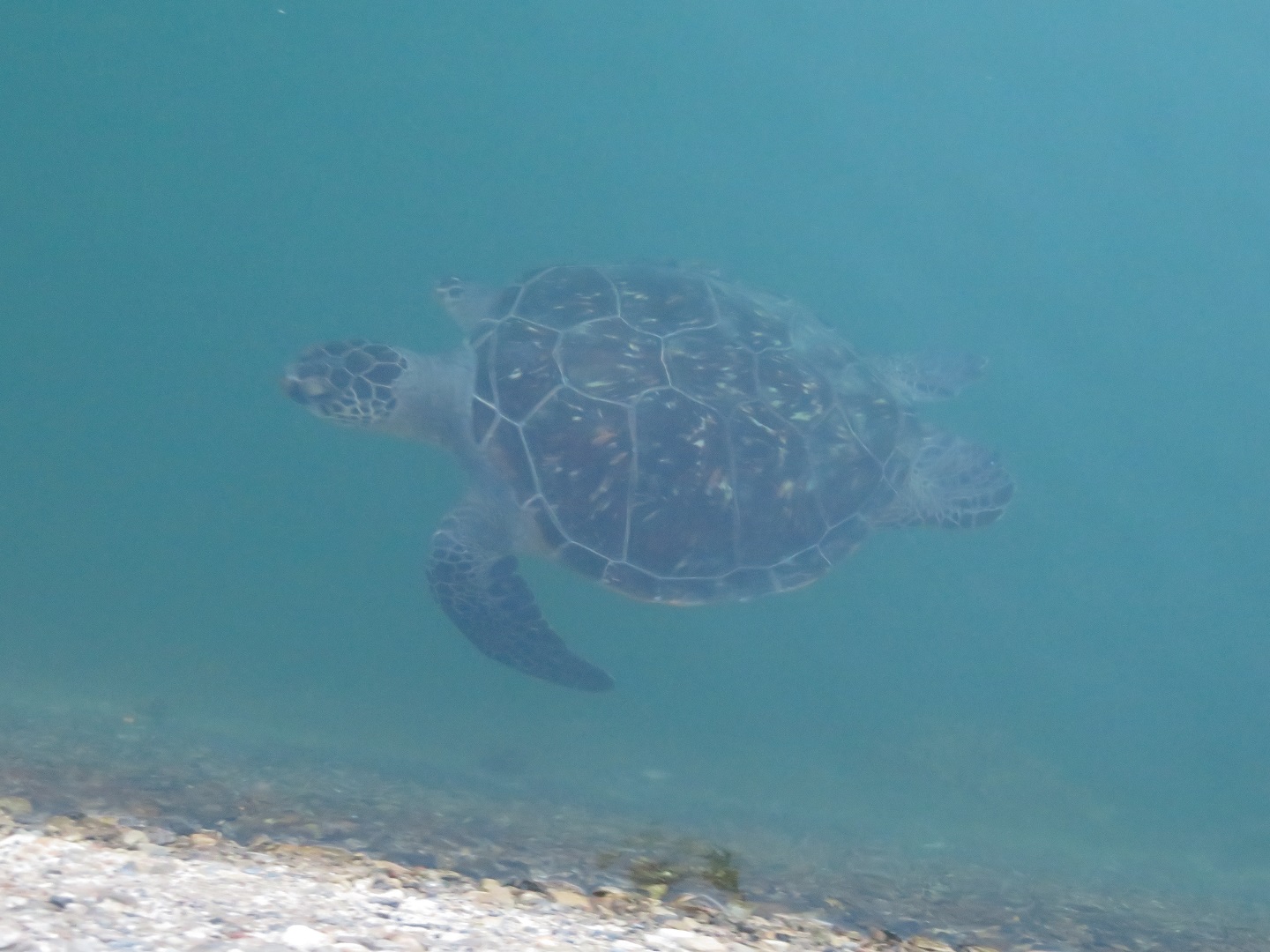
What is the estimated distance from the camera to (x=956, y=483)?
6660 mm

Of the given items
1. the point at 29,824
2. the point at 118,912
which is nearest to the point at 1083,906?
the point at 118,912

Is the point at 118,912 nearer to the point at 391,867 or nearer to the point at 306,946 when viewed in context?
the point at 306,946

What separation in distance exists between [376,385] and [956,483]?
461cm

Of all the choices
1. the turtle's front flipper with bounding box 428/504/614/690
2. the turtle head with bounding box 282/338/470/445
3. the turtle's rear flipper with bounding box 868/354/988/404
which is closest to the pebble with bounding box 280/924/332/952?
the turtle's front flipper with bounding box 428/504/614/690

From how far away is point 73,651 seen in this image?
27.7 ft

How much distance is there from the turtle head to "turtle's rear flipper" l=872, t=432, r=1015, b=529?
3610 mm

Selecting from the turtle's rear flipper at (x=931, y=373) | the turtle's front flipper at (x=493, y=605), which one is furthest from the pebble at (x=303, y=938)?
the turtle's rear flipper at (x=931, y=373)

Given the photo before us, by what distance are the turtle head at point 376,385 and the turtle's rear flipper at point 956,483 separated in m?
3.61

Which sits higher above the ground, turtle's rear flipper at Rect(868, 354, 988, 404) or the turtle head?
turtle's rear flipper at Rect(868, 354, 988, 404)

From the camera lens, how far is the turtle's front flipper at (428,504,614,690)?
5582 millimetres

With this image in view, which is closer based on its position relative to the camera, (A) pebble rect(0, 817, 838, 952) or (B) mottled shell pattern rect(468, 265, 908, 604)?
(A) pebble rect(0, 817, 838, 952)

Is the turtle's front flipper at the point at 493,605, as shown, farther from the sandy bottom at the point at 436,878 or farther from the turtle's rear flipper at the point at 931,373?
the turtle's rear flipper at the point at 931,373

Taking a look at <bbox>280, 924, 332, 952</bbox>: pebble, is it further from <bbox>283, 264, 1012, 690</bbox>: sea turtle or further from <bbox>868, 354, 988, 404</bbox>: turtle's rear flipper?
<bbox>868, 354, 988, 404</bbox>: turtle's rear flipper

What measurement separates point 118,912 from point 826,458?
4685mm
